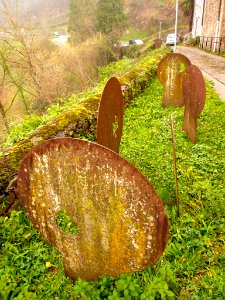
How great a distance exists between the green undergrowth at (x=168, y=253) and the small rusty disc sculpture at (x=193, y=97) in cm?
69

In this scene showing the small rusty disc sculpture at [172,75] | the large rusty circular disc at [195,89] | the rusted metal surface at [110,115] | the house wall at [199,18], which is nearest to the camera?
the rusted metal surface at [110,115]

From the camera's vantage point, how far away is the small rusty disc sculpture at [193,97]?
16.9ft

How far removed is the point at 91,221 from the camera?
2250 mm

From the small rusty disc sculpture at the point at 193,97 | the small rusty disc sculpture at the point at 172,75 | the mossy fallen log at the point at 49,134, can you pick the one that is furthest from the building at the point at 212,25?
the small rusty disc sculpture at the point at 193,97

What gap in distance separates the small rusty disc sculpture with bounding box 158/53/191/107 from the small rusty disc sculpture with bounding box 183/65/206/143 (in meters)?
1.59

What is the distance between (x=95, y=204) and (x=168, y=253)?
1412 mm

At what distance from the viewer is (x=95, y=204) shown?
2.14m

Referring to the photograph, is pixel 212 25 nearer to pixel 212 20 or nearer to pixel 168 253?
pixel 212 20

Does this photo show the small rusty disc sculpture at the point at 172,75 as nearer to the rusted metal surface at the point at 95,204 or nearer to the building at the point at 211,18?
the rusted metal surface at the point at 95,204

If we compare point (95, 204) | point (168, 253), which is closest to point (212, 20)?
point (168, 253)

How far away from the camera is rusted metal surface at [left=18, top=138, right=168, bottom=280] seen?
1.91 m

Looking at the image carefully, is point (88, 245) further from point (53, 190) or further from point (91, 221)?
point (53, 190)

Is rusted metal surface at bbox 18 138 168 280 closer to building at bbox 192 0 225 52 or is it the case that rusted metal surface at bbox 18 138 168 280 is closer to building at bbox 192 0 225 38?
building at bbox 192 0 225 52

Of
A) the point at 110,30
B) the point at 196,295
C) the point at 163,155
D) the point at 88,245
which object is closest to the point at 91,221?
the point at 88,245
